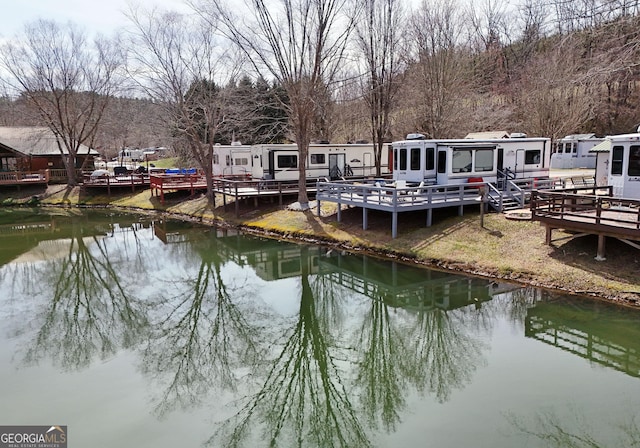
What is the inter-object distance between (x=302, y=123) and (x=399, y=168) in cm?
486

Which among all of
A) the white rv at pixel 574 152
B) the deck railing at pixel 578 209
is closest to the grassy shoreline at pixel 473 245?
the deck railing at pixel 578 209

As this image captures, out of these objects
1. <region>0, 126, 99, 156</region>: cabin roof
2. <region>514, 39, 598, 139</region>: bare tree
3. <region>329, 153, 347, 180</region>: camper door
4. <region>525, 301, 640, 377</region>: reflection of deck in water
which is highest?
<region>514, 39, 598, 139</region>: bare tree

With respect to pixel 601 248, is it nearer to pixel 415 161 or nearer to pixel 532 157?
pixel 415 161

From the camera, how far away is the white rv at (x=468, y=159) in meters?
18.2

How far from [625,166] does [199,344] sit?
1328 centimetres

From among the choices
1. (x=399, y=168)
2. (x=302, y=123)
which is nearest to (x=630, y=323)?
(x=399, y=168)

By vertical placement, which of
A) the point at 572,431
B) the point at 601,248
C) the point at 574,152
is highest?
the point at 574,152

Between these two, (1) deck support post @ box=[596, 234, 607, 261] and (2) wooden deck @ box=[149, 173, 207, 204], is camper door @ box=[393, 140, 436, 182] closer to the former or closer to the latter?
(1) deck support post @ box=[596, 234, 607, 261]

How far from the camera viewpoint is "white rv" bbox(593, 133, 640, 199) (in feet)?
45.2

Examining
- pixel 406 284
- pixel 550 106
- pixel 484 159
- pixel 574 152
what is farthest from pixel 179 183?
pixel 574 152

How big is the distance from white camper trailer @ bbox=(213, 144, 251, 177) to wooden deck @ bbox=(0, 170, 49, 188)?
15.0 m

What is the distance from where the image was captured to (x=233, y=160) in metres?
29.0

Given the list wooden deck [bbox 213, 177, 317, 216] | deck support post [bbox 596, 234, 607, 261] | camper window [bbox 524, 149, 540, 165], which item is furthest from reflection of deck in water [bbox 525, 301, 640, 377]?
wooden deck [bbox 213, 177, 317, 216]

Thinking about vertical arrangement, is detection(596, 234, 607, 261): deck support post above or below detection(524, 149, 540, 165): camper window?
below
